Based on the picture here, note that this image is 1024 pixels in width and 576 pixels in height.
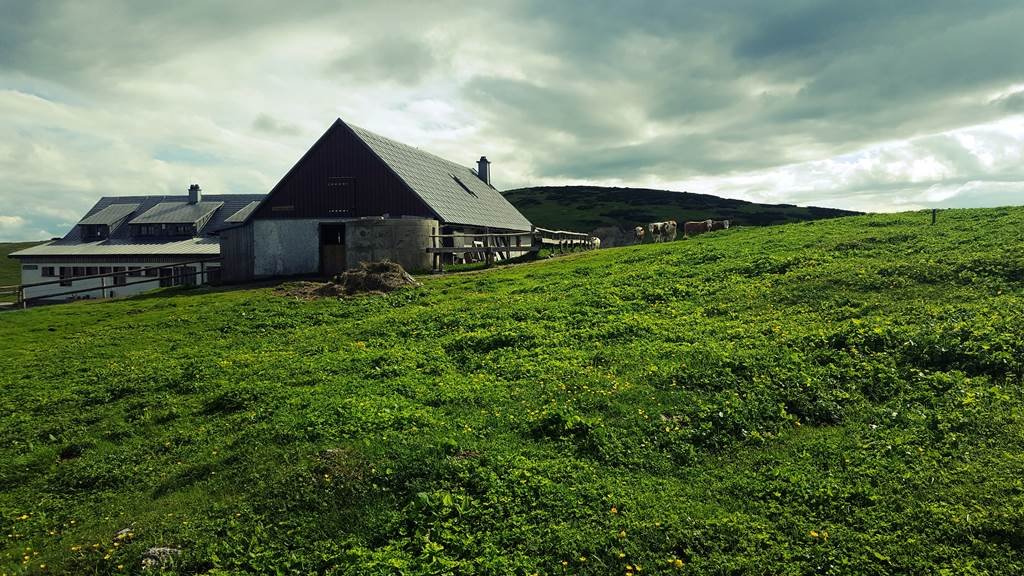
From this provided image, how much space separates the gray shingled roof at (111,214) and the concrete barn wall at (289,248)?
133 feet

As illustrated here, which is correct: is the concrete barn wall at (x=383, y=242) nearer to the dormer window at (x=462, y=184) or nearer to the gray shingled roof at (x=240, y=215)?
the dormer window at (x=462, y=184)

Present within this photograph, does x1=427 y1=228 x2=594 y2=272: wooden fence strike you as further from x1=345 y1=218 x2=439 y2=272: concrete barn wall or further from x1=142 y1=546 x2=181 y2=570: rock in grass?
x1=142 y1=546 x2=181 y2=570: rock in grass

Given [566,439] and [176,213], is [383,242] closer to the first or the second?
[566,439]

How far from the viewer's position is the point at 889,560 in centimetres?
676

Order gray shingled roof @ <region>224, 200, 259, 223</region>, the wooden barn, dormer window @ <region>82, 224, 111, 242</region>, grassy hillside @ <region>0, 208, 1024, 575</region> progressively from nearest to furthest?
1. grassy hillside @ <region>0, 208, 1024, 575</region>
2. the wooden barn
3. dormer window @ <region>82, 224, 111, 242</region>
4. gray shingled roof @ <region>224, 200, 259, 223</region>

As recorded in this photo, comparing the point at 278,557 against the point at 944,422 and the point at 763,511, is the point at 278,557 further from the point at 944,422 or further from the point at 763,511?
the point at 944,422

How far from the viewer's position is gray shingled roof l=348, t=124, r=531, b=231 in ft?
127

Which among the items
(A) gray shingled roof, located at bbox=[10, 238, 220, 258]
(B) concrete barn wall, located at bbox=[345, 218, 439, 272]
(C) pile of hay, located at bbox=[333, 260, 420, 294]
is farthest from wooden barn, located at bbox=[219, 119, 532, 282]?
(A) gray shingled roof, located at bbox=[10, 238, 220, 258]

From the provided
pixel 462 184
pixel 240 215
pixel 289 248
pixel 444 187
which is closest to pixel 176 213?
pixel 240 215

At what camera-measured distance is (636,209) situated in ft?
375

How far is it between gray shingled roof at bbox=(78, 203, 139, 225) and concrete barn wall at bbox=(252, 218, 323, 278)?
40.5 metres

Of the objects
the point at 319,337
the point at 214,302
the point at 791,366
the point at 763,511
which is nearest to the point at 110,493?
the point at 319,337

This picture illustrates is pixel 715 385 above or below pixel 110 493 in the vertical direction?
above

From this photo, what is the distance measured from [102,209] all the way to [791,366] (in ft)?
260
